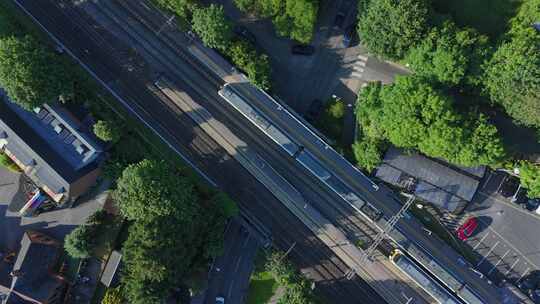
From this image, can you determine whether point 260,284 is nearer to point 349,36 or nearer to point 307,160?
point 307,160

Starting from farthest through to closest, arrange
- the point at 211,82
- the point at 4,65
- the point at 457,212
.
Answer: the point at 211,82, the point at 457,212, the point at 4,65

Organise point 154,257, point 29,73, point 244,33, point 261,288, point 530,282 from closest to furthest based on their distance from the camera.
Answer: point 154,257, point 29,73, point 530,282, point 261,288, point 244,33

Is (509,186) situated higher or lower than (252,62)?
higher

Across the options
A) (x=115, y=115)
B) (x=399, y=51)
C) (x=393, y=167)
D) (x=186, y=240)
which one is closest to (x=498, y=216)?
(x=393, y=167)

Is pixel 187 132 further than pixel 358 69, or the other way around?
pixel 187 132

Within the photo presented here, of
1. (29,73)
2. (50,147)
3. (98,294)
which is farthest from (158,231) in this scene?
(29,73)

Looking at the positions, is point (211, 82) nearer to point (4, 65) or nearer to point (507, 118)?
point (4, 65)

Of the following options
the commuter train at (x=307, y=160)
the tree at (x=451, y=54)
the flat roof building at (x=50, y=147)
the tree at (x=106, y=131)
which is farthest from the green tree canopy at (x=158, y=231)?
the tree at (x=451, y=54)
